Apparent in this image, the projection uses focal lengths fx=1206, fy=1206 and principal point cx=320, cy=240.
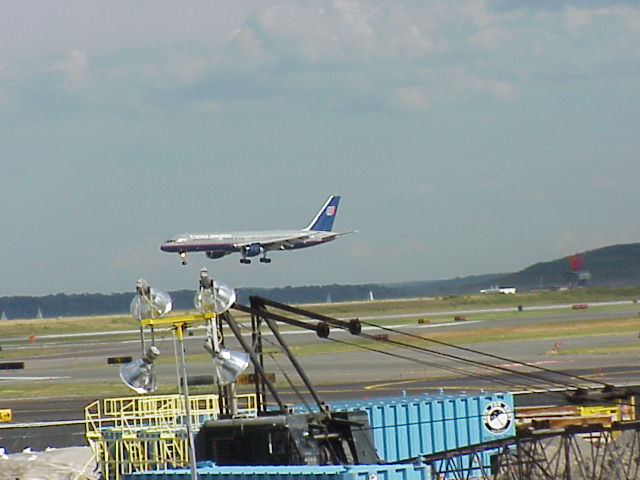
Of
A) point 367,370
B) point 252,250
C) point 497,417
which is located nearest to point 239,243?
point 252,250

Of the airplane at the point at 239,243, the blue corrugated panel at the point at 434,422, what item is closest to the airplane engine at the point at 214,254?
the airplane at the point at 239,243

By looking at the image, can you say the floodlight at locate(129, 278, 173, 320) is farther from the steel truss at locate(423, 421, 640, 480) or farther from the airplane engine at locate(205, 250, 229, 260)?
the airplane engine at locate(205, 250, 229, 260)

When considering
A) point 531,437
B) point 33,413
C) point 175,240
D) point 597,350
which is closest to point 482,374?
point 597,350

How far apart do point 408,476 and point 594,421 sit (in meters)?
19.5

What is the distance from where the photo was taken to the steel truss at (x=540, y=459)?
1641 inches

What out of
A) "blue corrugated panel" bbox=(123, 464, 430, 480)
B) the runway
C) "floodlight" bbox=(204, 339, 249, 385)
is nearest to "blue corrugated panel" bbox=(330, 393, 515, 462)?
the runway

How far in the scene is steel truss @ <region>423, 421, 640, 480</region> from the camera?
4169 cm

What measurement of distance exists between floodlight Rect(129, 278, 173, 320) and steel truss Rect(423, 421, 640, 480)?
18.5 meters

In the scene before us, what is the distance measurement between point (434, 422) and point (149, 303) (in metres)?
20.8

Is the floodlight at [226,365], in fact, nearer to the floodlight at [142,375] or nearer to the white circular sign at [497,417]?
the floodlight at [142,375]

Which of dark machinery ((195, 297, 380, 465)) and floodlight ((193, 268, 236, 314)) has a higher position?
floodlight ((193, 268, 236, 314))

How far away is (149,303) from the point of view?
87.8ft

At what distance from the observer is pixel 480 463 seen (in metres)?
46.8

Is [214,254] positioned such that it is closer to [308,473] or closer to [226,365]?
[308,473]
